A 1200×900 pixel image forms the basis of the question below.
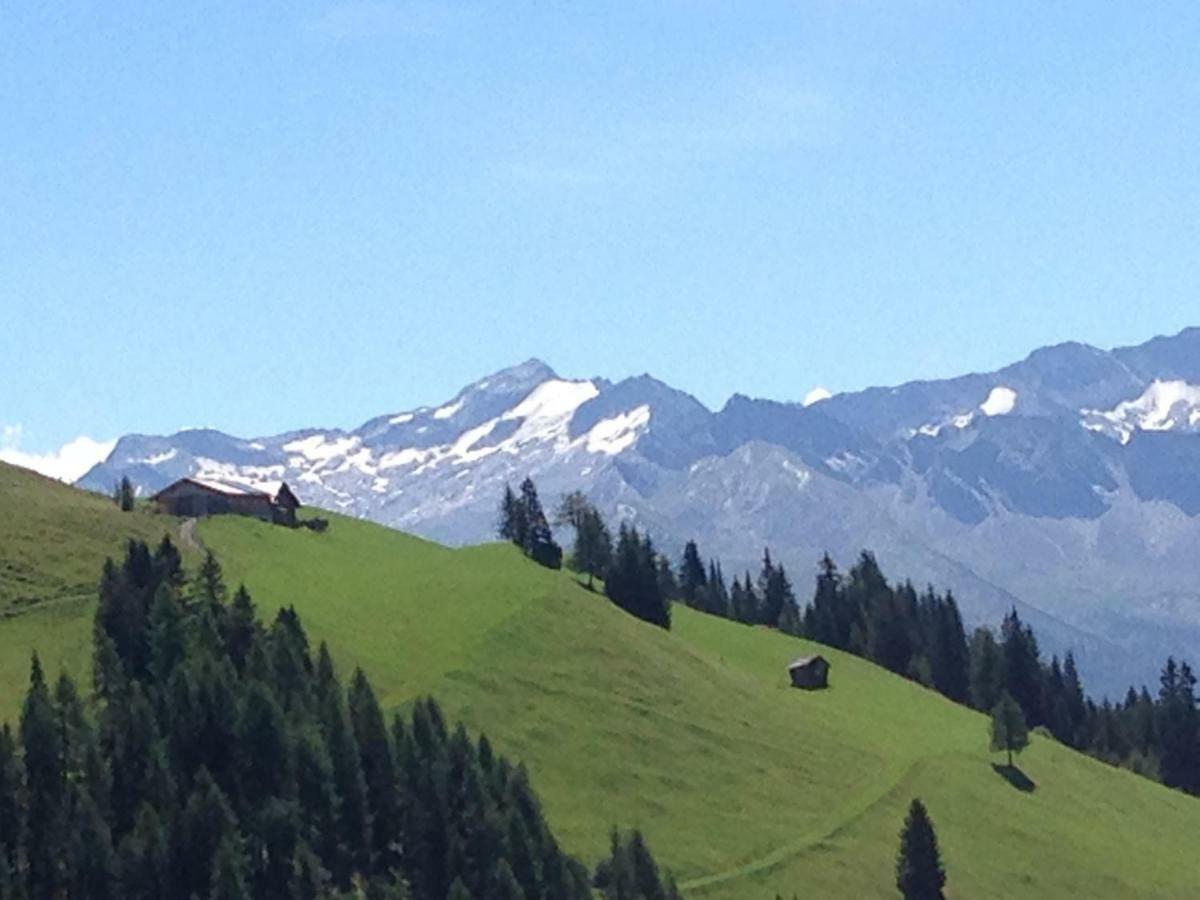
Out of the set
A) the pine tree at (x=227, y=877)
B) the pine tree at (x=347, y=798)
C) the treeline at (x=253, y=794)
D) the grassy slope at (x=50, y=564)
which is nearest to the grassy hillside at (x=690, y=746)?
the grassy slope at (x=50, y=564)

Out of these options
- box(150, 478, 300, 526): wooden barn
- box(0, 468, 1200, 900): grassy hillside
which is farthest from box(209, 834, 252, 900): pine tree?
box(150, 478, 300, 526): wooden barn

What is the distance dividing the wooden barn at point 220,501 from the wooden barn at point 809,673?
47219 millimetres

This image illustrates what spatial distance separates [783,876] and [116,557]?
182 ft

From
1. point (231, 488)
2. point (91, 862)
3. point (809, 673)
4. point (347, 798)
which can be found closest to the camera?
point (91, 862)

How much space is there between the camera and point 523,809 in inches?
4953

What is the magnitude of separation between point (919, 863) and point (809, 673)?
183ft

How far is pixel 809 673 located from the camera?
194 metres

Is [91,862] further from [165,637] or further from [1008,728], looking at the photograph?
[1008,728]

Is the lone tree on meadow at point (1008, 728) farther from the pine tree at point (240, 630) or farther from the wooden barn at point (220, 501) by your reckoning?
the pine tree at point (240, 630)

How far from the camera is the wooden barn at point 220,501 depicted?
184375 millimetres

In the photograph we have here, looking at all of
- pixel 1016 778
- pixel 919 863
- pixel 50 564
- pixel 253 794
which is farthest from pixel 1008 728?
pixel 50 564

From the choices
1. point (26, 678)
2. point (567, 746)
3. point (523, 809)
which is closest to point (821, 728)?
point (567, 746)

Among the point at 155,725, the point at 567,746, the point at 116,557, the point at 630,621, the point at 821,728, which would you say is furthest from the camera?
the point at 630,621

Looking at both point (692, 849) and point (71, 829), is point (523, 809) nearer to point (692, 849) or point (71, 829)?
point (692, 849)
